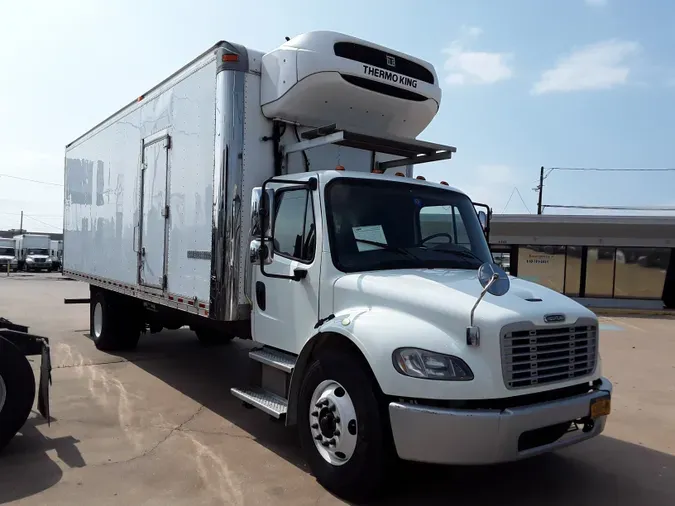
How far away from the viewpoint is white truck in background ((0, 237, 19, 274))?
134ft

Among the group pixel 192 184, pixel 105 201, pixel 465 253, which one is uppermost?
pixel 192 184

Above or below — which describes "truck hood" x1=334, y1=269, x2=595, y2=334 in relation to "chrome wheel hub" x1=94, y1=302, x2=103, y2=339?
above

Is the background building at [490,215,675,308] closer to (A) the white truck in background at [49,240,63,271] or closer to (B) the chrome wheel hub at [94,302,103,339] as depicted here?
(B) the chrome wheel hub at [94,302,103,339]

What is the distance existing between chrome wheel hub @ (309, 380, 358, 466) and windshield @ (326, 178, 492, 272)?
974mm

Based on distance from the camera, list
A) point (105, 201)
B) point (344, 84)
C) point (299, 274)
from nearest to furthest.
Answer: point (299, 274)
point (344, 84)
point (105, 201)

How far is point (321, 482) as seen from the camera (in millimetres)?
4145

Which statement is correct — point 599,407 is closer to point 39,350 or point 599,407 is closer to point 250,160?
point 250,160

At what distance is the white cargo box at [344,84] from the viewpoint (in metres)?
5.19

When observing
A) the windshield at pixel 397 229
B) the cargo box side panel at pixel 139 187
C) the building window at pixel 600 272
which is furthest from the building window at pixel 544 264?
the windshield at pixel 397 229

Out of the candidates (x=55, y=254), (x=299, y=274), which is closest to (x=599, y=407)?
(x=299, y=274)

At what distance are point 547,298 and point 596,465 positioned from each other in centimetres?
182

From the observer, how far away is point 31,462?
4586mm

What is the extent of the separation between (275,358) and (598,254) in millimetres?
18721

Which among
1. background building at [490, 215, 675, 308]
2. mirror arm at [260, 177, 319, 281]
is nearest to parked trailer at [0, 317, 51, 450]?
mirror arm at [260, 177, 319, 281]
